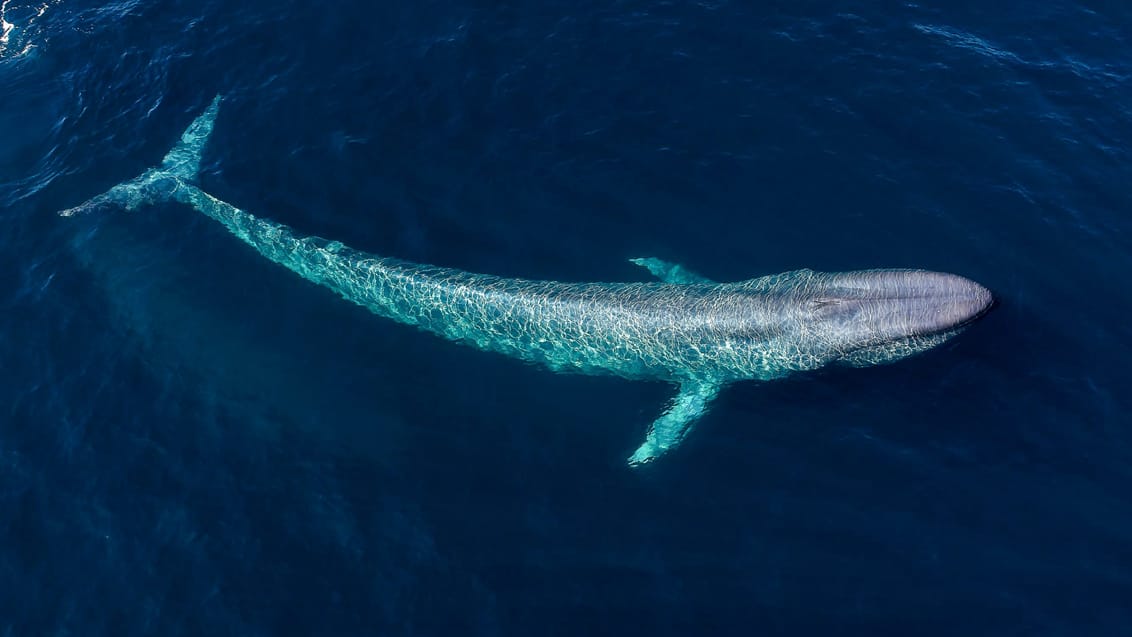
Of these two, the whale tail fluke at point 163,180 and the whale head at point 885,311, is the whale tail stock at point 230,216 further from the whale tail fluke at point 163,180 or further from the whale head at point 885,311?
the whale head at point 885,311

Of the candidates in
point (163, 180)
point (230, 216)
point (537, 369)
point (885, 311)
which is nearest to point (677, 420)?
point (537, 369)

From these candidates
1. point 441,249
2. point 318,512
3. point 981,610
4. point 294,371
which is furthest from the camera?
point 441,249

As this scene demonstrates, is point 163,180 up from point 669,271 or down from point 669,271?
up

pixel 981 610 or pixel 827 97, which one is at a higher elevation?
pixel 827 97

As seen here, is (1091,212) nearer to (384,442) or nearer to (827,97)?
(827,97)

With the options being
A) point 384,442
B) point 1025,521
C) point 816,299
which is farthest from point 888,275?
point 384,442

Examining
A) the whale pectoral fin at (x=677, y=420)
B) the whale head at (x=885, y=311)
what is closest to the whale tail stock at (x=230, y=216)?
the whale pectoral fin at (x=677, y=420)

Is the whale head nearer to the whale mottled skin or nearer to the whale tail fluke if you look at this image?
the whale mottled skin

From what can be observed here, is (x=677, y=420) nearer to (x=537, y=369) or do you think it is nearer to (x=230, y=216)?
(x=537, y=369)
